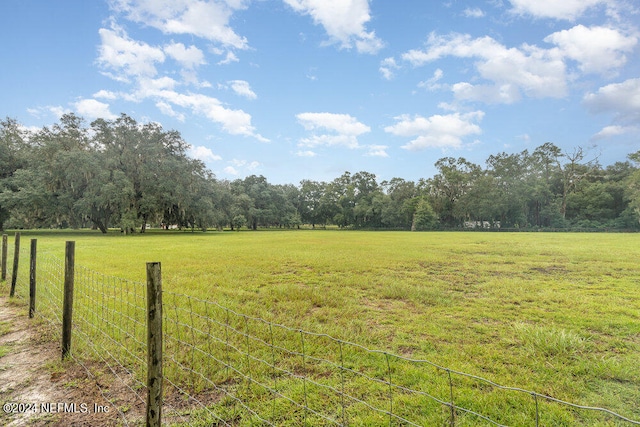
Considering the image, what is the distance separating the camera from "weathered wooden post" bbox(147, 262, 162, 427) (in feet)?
7.98

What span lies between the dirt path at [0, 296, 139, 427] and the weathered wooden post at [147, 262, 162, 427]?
1.80 ft

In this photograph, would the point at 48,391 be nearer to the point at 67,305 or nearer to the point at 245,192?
the point at 67,305

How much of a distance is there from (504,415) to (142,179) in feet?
126

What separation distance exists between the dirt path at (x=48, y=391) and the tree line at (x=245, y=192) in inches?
1206

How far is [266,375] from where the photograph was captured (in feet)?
11.4

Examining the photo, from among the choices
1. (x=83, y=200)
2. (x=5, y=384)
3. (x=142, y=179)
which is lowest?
Answer: (x=5, y=384)

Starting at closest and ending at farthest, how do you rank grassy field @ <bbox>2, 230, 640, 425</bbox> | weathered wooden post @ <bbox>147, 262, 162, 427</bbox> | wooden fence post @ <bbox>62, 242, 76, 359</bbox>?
weathered wooden post @ <bbox>147, 262, 162, 427</bbox> → grassy field @ <bbox>2, 230, 640, 425</bbox> → wooden fence post @ <bbox>62, 242, 76, 359</bbox>

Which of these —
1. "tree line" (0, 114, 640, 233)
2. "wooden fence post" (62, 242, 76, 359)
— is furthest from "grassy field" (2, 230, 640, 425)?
"tree line" (0, 114, 640, 233)

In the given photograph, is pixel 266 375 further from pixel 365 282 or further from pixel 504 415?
pixel 365 282

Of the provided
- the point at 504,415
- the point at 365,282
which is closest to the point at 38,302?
the point at 365,282

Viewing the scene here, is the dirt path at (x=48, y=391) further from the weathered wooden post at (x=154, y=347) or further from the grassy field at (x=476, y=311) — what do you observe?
the grassy field at (x=476, y=311)

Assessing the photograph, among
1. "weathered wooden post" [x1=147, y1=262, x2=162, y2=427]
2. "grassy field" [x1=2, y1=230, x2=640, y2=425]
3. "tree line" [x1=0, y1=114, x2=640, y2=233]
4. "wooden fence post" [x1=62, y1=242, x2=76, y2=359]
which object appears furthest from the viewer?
"tree line" [x1=0, y1=114, x2=640, y2=233]

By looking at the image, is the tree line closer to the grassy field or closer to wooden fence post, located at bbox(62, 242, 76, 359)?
the grassy field

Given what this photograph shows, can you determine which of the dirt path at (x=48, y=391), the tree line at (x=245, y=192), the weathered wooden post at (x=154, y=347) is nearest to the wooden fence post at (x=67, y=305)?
the dirt path at (x=48, y=391)
